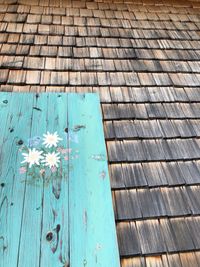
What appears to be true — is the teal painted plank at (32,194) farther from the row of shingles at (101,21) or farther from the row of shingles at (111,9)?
the row of shingles at (111,9)

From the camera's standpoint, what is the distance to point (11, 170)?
1.24m

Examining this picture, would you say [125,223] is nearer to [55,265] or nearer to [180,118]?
[55,265]

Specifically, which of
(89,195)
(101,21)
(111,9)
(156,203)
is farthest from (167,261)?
(111,9)

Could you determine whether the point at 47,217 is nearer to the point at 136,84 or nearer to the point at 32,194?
the point at 32,194

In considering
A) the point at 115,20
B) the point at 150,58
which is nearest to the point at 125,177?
the point at 150,58

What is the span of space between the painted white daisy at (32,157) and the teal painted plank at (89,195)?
7.3 inches

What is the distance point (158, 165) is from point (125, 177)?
0.26 metres

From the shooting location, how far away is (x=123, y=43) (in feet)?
7.68

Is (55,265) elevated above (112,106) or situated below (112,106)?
below

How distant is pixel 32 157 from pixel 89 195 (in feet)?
1.29

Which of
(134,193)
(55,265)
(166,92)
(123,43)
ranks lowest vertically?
(55,265)

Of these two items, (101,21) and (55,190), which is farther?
(101,21)

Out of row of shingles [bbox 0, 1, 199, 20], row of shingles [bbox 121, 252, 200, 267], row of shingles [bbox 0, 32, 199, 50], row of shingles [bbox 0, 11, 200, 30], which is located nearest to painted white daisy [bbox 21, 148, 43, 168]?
row of shingles [bbox 121, 252, 200, 267]

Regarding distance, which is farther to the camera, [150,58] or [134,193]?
[150,58]
